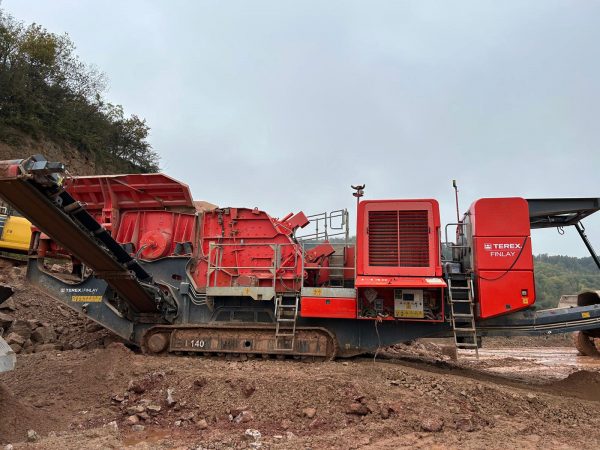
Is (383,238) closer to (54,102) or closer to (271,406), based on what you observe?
(271,406)

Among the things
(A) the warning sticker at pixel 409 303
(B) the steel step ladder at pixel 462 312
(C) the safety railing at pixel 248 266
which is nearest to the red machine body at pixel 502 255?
(B) the steel step ladder at pixel 462 312

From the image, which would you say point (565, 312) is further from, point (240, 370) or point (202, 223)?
point (202, 223)

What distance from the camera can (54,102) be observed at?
22.8m

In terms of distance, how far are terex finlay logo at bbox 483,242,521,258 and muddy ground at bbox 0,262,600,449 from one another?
211 centimetres

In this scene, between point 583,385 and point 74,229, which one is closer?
point 74,229

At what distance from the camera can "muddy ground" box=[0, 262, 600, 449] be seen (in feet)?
14.9

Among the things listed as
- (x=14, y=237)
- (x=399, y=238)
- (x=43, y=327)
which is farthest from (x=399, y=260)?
(x=14, y=237)

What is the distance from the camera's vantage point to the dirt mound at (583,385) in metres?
6.66

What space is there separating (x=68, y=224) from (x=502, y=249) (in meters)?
6.70

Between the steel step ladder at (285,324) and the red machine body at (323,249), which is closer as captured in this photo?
the red machine body at (323,249)

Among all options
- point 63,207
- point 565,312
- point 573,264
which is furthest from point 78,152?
point 573,264

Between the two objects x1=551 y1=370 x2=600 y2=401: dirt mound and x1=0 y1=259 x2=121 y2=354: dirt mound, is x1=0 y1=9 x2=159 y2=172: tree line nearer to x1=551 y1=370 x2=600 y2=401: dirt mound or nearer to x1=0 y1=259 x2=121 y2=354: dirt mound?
x1=0 y1=259 x2=121 y2=354: dirt mound

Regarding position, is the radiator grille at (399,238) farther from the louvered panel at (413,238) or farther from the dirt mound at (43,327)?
the dirt mound at (43,327)

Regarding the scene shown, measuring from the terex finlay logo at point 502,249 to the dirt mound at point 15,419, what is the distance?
6.62 m
